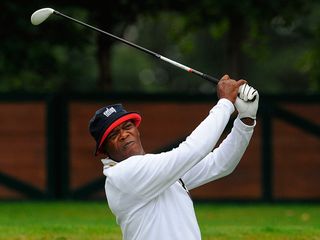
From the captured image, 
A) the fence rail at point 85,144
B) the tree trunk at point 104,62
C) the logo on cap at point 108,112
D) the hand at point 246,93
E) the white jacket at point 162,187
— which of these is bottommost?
the fence rail at point 85,144

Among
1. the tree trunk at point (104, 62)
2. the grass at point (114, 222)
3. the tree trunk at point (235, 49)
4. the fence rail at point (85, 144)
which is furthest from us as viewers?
the tree trunk at point (104, 62)

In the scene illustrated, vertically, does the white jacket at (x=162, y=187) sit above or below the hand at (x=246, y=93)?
below

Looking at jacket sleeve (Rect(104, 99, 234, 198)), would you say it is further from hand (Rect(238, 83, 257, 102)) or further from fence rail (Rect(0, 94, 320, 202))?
fence rail (Rect(0, 94, 320, 202))

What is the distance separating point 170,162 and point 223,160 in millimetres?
549

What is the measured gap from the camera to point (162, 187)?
17.6ft

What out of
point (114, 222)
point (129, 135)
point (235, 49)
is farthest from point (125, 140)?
point (235, 49)

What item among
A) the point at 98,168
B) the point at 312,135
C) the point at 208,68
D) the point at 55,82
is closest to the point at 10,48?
the point at 98,168

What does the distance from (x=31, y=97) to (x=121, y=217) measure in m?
13.4

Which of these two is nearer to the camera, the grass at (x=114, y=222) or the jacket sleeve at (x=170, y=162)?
the jacket sleeve at (x=170, y=162)

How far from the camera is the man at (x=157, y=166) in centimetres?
534

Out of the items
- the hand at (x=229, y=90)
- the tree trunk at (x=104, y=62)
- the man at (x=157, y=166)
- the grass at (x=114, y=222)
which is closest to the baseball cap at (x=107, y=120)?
the man at (x=157, y=166)

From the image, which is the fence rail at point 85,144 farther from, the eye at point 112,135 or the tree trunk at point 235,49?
the eye at point 112,135

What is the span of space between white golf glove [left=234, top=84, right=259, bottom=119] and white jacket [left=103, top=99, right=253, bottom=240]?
10 cm

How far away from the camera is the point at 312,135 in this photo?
1872 cm
